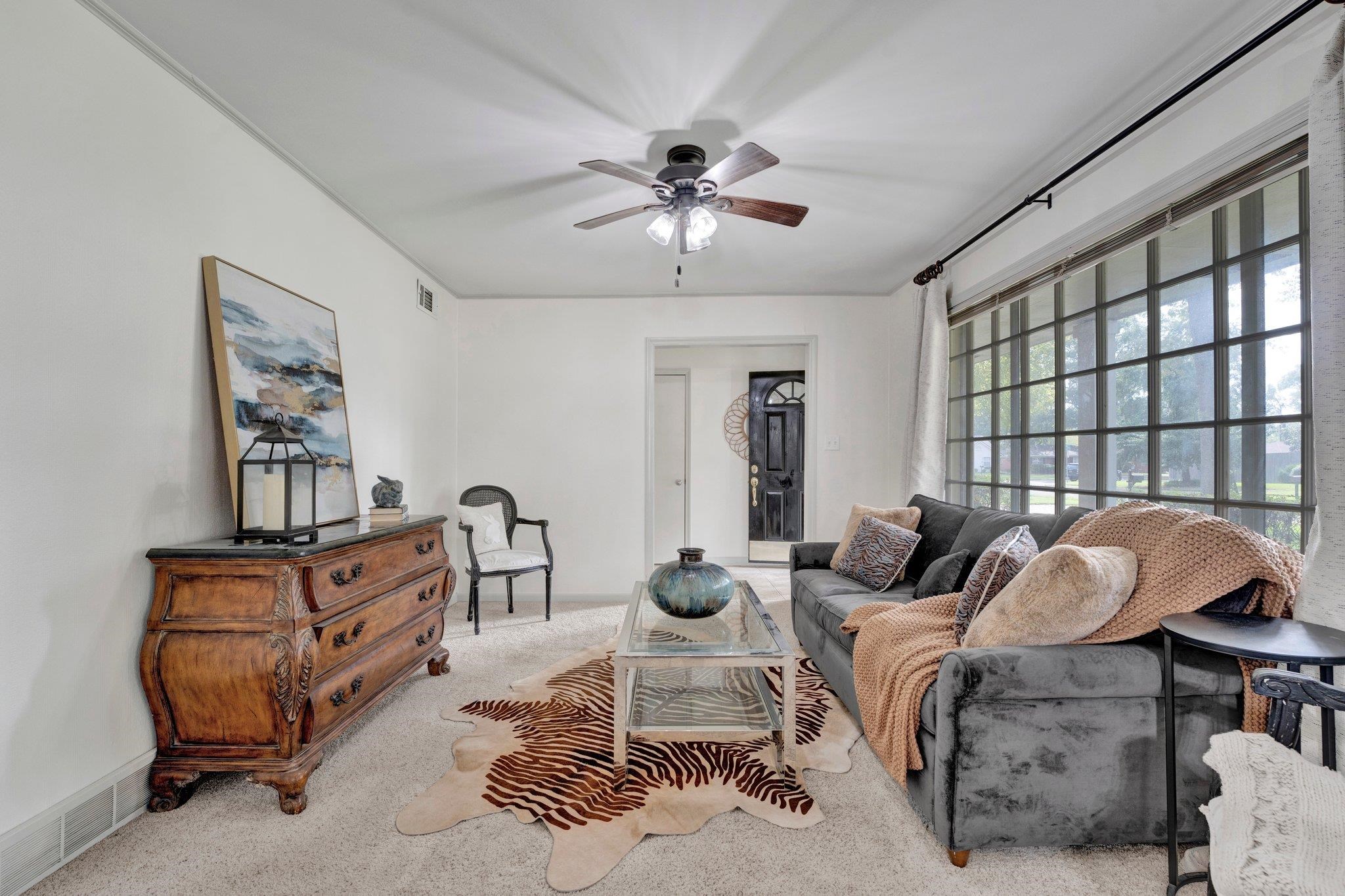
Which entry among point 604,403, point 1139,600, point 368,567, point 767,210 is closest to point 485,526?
point 604,403

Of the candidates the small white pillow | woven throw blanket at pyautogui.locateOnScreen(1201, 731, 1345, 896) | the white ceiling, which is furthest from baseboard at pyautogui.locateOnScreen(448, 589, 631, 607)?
woven throw blanket at pyautogui.locateOnScreen(1201, 731, 1345, 896)

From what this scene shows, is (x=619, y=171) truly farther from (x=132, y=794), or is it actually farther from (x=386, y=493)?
(x=132, y=794)

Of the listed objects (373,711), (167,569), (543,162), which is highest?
(543,162)

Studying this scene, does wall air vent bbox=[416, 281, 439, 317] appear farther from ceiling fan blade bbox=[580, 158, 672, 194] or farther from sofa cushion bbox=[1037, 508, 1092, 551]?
sofa cushion bbox=[1037, 508, 1092, 551]

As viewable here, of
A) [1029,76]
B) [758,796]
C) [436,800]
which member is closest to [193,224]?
[436,800]

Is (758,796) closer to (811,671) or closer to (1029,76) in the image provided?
(811,671)

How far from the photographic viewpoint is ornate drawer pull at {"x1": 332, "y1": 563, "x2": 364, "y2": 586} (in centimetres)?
217

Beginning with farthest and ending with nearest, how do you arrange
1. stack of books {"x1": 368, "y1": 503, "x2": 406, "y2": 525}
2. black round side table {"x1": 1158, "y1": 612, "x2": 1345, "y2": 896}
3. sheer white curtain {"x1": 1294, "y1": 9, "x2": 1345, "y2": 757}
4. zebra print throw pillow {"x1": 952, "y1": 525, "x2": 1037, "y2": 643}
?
1. stack of books {"x1": 368, "y1": 503, "x2": 406, "y2": 525}
2. zebra print throw pillow {"x1": 952, "y1": 525, "x2": 1037, "y2": 643}
3. sheer white curtain {"x1": 1294, "y1": 9, "x2": 1345, "y2": 757}
4. black round side table {"x1": 1158, "y1": 612, "x2": 1345, "y2": 896}

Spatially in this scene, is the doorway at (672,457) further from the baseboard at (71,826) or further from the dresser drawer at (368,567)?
the baseboard at (71,826)

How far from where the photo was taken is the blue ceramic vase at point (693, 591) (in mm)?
2336

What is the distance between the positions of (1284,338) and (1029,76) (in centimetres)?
119

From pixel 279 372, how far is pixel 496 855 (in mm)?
2077

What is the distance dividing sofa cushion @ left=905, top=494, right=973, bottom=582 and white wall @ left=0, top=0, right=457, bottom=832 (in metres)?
3.21

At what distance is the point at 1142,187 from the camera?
2.35 m
